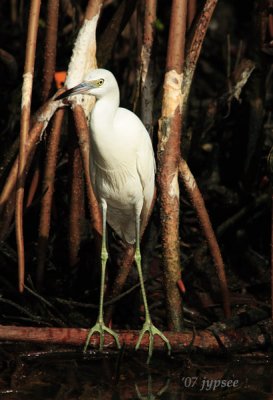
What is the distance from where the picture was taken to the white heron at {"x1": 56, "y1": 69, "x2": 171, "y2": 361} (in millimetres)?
4199

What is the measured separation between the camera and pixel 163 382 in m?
4.16

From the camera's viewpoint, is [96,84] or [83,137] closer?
[96,84]

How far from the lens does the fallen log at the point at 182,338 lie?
13.3 feet

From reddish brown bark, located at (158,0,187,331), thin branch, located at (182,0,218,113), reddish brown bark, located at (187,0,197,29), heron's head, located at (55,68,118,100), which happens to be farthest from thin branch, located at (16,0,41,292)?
reddish brown bark, located at (187,0,197,29)

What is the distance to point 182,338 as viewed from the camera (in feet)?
14.1

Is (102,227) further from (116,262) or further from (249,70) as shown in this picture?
(249,70)

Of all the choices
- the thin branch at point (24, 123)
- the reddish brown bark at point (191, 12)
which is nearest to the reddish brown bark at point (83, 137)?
the thin branch at point (24, 123)

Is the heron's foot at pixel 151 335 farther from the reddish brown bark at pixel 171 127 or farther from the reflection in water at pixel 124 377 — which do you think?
the reddish brown bark at pixel 171 127

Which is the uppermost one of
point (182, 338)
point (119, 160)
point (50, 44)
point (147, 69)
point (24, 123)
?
point (50, 44)

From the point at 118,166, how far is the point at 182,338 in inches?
35.6

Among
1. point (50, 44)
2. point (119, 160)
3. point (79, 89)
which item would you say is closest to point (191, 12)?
point (50, 44)

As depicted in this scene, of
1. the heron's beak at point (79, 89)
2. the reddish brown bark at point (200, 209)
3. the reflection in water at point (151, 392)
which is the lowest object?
the reflection in water at point (151, 392)

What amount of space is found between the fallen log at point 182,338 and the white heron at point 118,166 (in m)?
0.04

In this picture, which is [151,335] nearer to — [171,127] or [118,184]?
[118,184]
